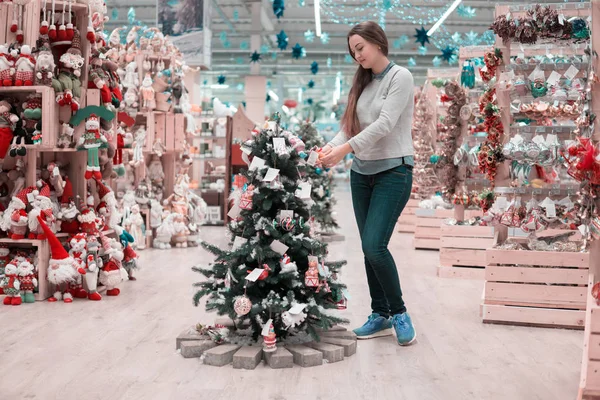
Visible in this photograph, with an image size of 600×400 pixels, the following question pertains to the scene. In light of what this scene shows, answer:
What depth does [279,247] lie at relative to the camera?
330 cm

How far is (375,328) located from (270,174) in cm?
101

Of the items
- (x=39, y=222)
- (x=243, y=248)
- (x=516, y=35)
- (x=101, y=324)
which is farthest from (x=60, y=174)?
(x=516, y=35)

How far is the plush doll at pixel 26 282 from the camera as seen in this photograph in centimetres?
463

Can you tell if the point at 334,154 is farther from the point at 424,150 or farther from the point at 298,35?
the point at 298,35

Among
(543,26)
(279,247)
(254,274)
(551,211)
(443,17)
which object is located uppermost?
(443,17)

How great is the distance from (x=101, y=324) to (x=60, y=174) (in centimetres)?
148

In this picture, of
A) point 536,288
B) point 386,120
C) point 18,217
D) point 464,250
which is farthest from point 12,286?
point 464,250

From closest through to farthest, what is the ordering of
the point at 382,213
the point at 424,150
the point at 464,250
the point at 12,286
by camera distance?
the point at 382,213, the point at 12,286, the point at 464,250, the point at 424,150

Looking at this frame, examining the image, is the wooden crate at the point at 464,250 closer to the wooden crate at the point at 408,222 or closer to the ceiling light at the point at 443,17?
the wooden crate at the point at 408,222

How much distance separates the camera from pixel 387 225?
342 cm

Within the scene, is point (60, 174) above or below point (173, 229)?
above

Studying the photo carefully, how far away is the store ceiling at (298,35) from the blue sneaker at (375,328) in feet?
29.3

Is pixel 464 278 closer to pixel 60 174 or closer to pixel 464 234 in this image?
pixel 464 234

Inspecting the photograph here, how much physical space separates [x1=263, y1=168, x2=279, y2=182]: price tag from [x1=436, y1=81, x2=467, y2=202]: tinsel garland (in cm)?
326
